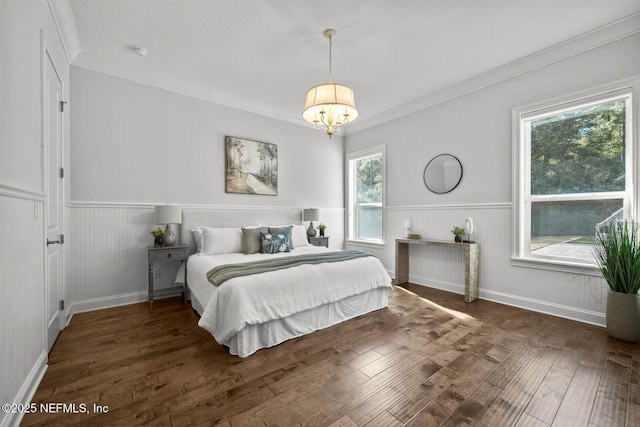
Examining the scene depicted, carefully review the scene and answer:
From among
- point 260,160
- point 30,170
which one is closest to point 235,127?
point 260,160

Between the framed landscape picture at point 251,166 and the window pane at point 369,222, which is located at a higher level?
the framed landscape picture at point 251,166

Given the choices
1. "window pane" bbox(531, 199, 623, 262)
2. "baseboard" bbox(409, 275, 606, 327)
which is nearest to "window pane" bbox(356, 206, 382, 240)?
"baseboard" bbox(409, 275, 606, 327)

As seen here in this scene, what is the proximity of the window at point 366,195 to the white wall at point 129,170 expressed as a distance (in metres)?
2.07

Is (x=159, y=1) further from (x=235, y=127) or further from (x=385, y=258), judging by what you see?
(x=385, y=258)

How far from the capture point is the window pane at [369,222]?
5191mm

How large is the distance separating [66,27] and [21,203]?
6.80 ft

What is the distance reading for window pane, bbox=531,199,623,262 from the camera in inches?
111

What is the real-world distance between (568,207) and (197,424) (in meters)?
3.91

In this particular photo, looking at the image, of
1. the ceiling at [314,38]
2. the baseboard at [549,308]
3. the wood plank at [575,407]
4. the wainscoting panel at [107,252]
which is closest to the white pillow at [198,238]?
the wainscoting panel at [107,252]

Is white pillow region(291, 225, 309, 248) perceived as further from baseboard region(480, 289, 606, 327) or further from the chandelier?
baseboard region(480, 289, 606, 327)

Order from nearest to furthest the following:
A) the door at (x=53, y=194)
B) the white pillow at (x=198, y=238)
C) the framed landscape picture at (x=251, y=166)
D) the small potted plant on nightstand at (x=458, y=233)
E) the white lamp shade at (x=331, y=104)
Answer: the door at (x=53, y=194)
the white lamp shade at (x=331, y=104)
the white pillow at (x=198, y=238)
the small potted plant on nightstand at (x=458, y=233)
the framed landscape picture at (x=251, y=166)

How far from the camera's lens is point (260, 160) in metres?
4.54

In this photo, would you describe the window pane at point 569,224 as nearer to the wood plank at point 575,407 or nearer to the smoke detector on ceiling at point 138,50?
the wood plank at point 575,407

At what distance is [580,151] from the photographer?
296cm
